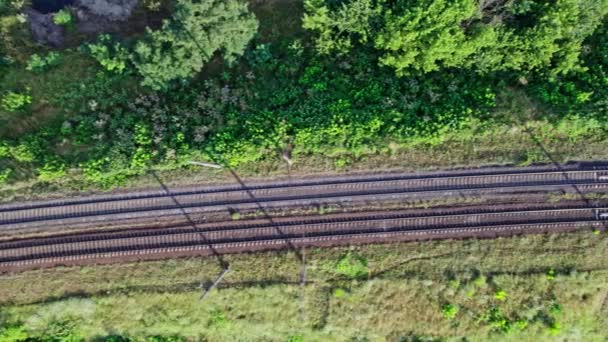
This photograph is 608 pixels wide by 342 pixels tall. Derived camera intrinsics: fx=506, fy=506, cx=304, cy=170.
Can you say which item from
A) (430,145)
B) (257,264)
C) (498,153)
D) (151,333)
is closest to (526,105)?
(498,153)

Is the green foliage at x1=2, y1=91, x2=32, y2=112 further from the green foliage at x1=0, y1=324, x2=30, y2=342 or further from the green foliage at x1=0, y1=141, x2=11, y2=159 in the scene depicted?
the green foliage at x1=0, y1=324, x2=30, y2=342

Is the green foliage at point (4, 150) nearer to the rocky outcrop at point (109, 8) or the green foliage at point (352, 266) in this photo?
the rocky outcrop at point (109, 8)

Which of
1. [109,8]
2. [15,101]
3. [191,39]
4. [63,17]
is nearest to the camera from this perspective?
[191,39]

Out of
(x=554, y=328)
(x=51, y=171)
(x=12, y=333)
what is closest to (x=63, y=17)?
(x=51, y=171)

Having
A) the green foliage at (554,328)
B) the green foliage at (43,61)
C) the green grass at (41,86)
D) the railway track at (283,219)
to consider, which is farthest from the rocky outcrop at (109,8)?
the green foliage at (554,328)

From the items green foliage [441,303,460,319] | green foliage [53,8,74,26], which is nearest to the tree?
green foliage [53,8,74,26]

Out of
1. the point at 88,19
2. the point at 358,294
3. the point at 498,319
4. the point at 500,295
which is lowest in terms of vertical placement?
the point at 498,319

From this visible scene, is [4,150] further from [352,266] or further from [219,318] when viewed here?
[352,266]
